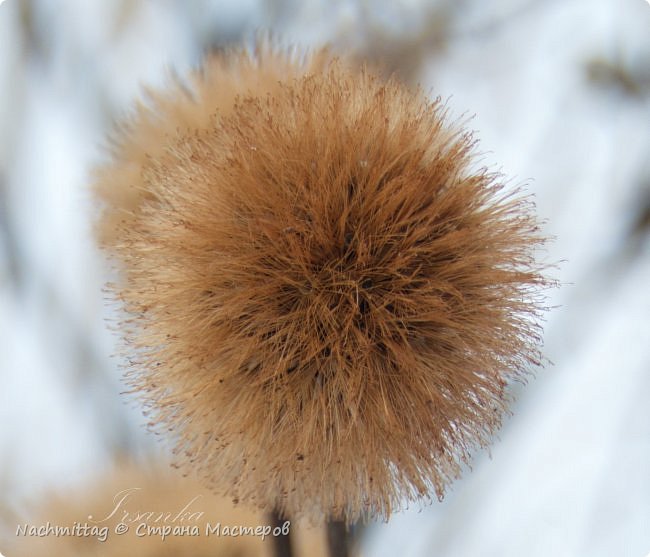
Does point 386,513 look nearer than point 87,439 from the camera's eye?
Yes

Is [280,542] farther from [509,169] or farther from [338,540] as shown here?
[509,169]

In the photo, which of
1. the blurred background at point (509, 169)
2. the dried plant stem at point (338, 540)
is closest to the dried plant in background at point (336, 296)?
the dried plant stem at point (338, 540)

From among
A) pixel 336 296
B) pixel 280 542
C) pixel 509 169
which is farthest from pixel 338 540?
pixel 509 169

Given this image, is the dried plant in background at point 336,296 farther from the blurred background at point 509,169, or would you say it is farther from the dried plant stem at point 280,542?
the blurred background at point 509,169

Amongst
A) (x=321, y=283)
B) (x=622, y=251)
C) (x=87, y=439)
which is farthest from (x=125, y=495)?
(x=622, y=251)

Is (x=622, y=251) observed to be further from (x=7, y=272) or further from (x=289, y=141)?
(x=7, y=272)

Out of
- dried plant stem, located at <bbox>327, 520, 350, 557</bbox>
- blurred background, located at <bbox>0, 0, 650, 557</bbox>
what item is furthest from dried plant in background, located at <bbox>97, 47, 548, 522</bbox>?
blurred background, located at <bbox>0, 0, 650, 557</bbox>
